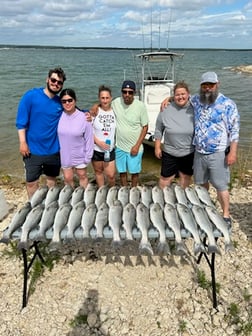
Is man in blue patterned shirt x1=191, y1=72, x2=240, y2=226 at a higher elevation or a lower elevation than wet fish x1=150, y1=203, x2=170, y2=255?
higher

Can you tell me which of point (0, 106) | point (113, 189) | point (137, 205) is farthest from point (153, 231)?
point (0, 106)

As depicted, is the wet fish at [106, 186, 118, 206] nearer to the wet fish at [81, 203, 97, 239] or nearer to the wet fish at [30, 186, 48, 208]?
the wet fish at [81, 203, 97, 239]

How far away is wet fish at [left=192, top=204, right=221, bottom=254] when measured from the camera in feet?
10.3

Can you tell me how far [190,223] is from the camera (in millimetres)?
3295

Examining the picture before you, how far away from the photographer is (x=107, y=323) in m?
3.47

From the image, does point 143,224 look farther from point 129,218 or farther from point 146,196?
point 146,196

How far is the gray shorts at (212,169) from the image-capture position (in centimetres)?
434

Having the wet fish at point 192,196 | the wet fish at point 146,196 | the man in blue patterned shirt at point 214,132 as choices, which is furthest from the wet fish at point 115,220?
the man in blue patterned shirt at point 214,132

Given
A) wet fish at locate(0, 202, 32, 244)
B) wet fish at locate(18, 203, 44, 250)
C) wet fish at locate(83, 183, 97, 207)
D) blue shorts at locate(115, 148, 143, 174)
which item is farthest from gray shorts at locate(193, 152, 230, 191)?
wet fish at locate(0, 202, 32, 244)

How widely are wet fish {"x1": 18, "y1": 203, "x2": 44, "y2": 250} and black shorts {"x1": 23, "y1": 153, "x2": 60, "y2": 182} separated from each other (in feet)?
4.25

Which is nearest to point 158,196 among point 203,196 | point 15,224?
point 203,196

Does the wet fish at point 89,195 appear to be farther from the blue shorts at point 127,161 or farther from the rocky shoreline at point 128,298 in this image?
the blue shorts at point 127,161

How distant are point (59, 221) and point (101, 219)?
1.39ft

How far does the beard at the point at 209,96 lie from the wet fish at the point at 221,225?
1.40 metres
